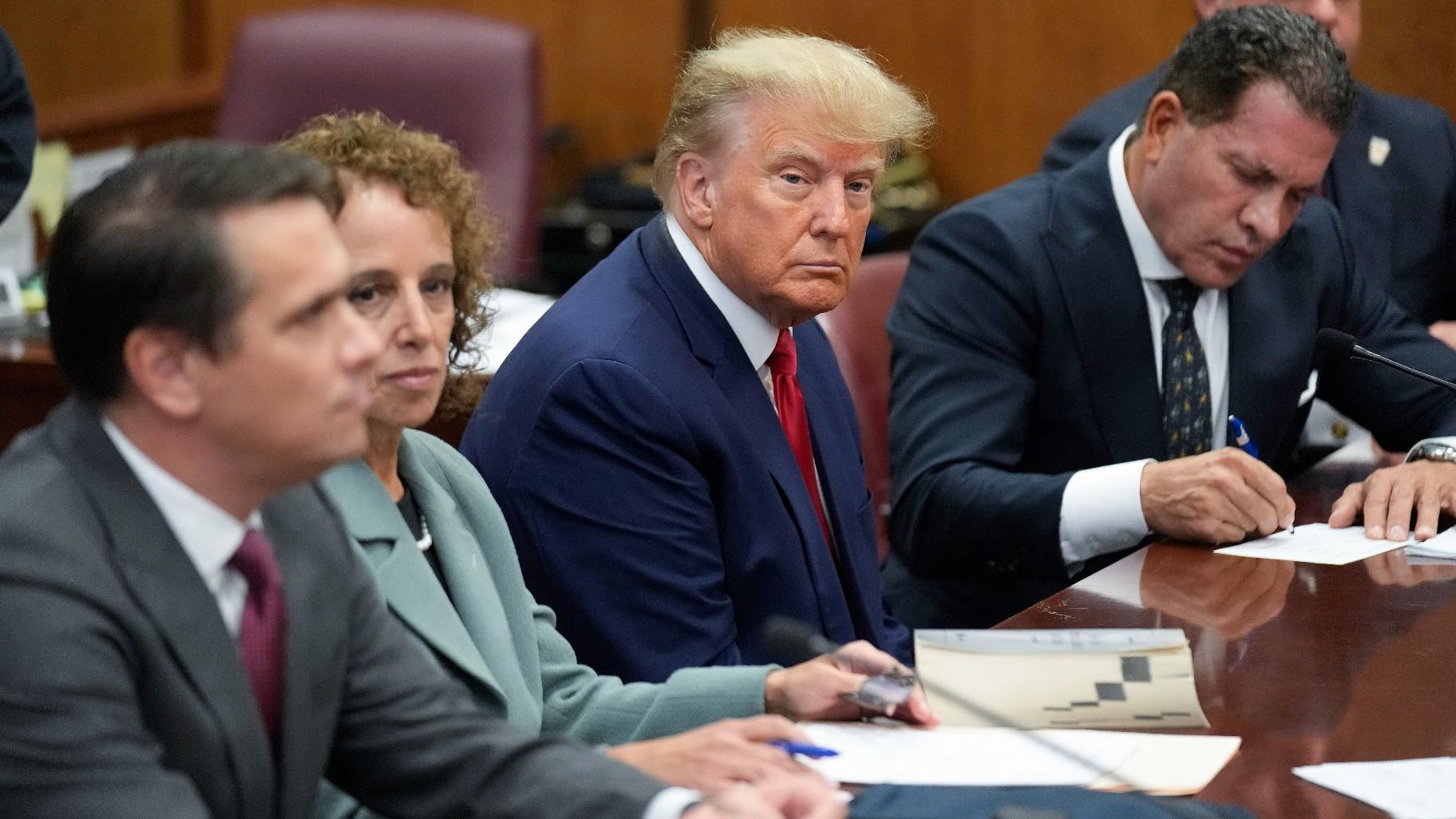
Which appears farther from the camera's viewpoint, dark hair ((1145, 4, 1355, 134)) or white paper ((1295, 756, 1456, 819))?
dark hair ((1145, 4, 1355, 134))

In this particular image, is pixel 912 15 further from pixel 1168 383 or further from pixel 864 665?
pixel 864 665

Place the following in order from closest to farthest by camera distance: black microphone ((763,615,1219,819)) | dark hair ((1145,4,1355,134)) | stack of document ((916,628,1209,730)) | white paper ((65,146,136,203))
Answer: black microphone ((763,615,1219,819)) < stack of document ((916,628,1209,730)) < dark hair ((1145,4,1355,134)) < white paper ((65,146,136,203))

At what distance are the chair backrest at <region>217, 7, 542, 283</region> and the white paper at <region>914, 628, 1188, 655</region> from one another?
114 inches

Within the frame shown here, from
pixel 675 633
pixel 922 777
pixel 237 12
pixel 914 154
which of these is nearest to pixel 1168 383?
pixel 675 633

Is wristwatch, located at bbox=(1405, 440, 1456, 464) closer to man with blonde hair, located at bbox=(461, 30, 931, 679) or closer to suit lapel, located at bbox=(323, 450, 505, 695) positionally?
man with blonde hair, located at bbox=(461, 30, 931, 679)

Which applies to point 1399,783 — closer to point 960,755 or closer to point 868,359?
point 960,755

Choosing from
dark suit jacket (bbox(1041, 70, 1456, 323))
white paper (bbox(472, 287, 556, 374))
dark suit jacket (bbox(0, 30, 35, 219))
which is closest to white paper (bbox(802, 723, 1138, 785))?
white paper (bbox(472, 287, 556, 374))

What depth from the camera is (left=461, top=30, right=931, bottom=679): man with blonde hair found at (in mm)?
1947

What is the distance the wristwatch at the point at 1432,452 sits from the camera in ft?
8.13

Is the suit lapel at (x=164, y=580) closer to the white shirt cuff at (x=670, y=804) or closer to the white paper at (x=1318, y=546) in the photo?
the white shirt cuff at (x=670, y=804)

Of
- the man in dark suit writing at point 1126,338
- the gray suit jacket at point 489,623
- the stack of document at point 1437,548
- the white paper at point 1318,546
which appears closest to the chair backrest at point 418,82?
the man in dark suit writing at point 1126,338

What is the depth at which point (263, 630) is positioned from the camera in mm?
1252

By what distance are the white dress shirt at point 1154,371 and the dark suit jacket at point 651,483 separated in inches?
14.5

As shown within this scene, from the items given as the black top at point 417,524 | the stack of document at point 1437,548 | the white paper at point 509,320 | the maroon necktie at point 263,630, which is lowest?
the white paper at point 509,320
